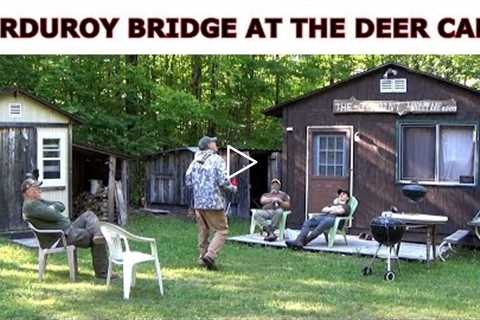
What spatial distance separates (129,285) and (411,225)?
3.80 m

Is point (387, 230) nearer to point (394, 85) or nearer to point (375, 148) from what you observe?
point (375, 148)

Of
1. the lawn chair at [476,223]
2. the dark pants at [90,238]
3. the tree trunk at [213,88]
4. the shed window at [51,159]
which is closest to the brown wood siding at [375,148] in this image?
the lawn chair at [476,223]

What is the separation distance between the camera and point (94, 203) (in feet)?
49.1

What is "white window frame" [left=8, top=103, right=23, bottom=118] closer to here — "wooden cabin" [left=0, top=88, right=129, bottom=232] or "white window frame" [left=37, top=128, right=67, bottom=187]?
"wooden cabin" [left=0, top=88, right=129, bottom=232]

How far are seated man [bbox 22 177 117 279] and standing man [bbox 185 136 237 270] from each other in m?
1.26

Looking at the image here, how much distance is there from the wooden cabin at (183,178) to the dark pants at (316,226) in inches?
210

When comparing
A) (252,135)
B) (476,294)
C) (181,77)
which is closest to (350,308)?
(476,294)

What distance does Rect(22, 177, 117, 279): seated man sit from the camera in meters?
7.81

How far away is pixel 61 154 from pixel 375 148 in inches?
212

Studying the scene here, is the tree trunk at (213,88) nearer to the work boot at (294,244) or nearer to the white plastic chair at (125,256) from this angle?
the work boot at (294,244)

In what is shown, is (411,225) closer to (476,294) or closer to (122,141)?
(476,294)

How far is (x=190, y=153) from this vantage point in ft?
52.9

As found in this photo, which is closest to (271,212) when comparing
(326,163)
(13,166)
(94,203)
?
(326,163)

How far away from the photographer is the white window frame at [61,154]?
1248 cm
